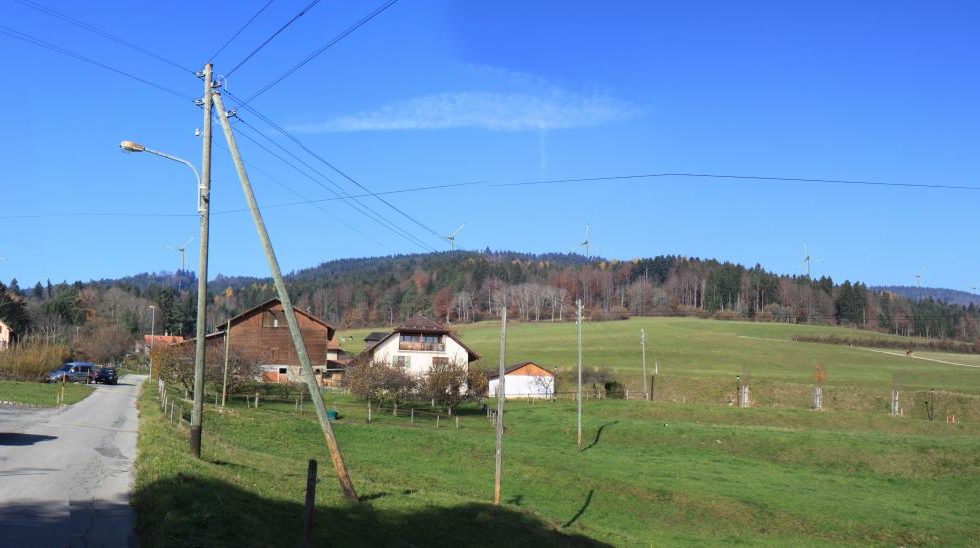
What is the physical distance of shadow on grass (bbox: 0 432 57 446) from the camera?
22.2m

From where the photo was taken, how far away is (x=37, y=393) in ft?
159

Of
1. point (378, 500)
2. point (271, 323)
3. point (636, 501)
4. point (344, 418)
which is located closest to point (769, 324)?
point (271, 323)

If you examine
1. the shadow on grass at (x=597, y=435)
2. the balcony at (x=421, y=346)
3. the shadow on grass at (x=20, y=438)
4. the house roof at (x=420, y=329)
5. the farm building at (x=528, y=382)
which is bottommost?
the shadow on grass at (x=597, y=435)

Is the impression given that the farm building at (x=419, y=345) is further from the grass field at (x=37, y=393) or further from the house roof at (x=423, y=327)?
the grass field at (x=37, y=393)

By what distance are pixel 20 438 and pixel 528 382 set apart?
209 feet

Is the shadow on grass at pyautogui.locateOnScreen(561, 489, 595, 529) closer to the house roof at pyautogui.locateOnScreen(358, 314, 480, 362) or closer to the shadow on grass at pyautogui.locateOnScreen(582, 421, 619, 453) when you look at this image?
the shadow on grass at pyautogui.locateOnScreen(582, 421, 619, 453)

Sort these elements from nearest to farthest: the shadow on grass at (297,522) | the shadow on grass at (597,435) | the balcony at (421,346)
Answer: the shadow on grass at (297,522) < the shadow on grass at (597,435) < the balcony at (421,346)

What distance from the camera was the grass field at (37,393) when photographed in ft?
140

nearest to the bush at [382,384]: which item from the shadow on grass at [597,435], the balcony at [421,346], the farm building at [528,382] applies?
the balcony at [421,346]

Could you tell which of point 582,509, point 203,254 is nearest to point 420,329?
point 582,509

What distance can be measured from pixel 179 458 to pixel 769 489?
95.5 feet

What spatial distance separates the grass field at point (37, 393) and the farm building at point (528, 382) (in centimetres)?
4207

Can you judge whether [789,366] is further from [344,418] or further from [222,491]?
[222,491]

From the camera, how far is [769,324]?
15388cm
